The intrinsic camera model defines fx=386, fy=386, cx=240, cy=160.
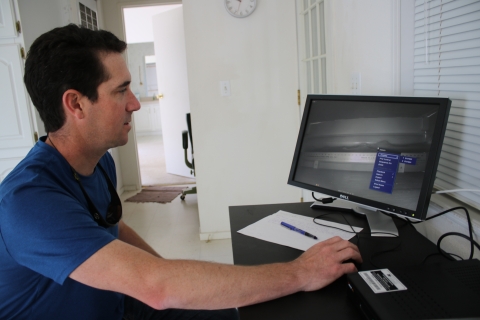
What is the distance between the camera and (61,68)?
973 mm

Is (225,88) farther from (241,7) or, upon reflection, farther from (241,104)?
(241,7)

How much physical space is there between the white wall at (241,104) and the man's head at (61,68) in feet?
6.13

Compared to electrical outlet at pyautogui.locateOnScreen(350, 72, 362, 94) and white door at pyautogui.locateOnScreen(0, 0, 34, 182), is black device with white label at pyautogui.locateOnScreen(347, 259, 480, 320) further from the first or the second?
white door at pyautogui.locateOnScreen(0, 0, 34, 182)

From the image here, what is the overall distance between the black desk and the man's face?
47 cm

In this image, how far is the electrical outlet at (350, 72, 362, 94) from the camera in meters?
1.58

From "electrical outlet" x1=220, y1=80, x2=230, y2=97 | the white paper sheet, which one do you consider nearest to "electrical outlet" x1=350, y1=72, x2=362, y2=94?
the white paper sheet

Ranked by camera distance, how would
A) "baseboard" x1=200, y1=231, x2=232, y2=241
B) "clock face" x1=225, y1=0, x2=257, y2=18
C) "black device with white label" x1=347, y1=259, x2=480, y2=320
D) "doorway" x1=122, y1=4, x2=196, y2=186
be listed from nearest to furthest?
"black device with white label" x1=347, y1=259, x2=480, y2=320 < "clock face" x1=225, y1=0, x2=257, y2=18 < "baseboard" x1=200, y1=231, x2=232, y2=241 < "doorway" x1=122, y1=4, x2=196, y2=186

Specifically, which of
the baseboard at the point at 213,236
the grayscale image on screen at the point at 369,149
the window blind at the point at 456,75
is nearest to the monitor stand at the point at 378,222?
the grayscale image on screen at the point at 369,149

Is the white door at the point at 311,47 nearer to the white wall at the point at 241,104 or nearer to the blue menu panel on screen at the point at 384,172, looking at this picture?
the white wall at the point at 241,104

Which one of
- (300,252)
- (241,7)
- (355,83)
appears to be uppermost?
(241,7)

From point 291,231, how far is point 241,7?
2067 millimetres

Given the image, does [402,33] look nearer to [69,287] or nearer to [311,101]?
[311,101]

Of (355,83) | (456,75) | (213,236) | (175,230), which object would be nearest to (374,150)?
(456,75)

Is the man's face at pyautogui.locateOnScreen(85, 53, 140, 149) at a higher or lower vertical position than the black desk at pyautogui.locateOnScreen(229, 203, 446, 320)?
higher
